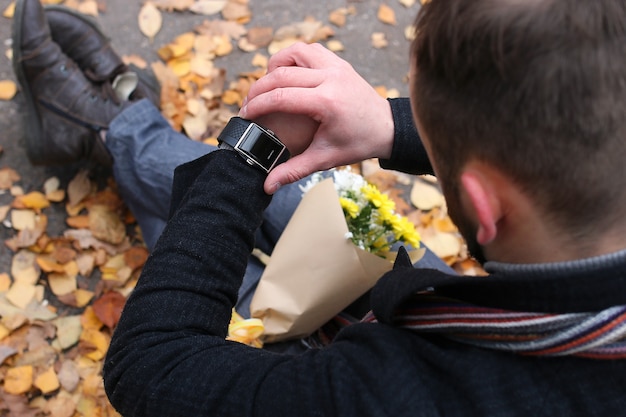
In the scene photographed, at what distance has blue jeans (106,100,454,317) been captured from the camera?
1607 millimetres

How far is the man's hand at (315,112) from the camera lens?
3.49 ft

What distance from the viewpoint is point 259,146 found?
1.08 metres

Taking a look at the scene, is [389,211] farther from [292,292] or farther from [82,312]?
[82,312]

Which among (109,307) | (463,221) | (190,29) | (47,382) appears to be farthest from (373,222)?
(190,29)

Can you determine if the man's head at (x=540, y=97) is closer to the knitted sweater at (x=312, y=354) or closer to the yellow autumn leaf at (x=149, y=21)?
the knitted sweater at (x=312, y=354)

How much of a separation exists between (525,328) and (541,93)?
0.28m

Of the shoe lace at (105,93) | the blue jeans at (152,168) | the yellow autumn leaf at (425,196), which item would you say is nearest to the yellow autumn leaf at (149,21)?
the shoe lace at (105,93)

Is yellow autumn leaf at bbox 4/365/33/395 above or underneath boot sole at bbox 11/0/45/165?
underneath

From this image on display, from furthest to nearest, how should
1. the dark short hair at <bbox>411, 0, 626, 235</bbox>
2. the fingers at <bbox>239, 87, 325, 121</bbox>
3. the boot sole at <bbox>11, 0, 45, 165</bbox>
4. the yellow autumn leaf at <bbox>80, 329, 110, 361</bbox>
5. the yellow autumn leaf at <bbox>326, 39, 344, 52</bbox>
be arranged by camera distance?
the yellow autumn leaf at <bbox>326, 39, 344, 52</bbox>, the boot sole at <bbox>11, 0, 45, 165</bbox>, the yellow autumn leaf at <bbox>80, 329, 110, 361</bbox>, the fingers at <bbox>239, 87, 325, 121</bbox>, the dark short hair at <bbox>411, 0, 626, 235</bbox>

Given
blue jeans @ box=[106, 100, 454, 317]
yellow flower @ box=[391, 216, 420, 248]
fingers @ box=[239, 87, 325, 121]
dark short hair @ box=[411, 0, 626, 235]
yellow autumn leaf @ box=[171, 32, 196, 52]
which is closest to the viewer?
dark short hair @ box=[411, 0, 626, 235]

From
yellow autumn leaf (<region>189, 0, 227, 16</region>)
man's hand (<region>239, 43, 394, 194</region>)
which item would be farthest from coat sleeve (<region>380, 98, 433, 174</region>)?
yellow autumn leaf (<region>189, 0, 227, 16</region>)

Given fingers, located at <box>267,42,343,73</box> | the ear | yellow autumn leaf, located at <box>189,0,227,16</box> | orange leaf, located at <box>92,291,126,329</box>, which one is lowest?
orange leaf, located at <box>92,291,126,329</box>

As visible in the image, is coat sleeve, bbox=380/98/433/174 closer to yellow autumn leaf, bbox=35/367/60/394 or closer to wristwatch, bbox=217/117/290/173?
wristwatch, bbox=217/117/290/173

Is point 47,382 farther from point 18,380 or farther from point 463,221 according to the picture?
point 463,221
